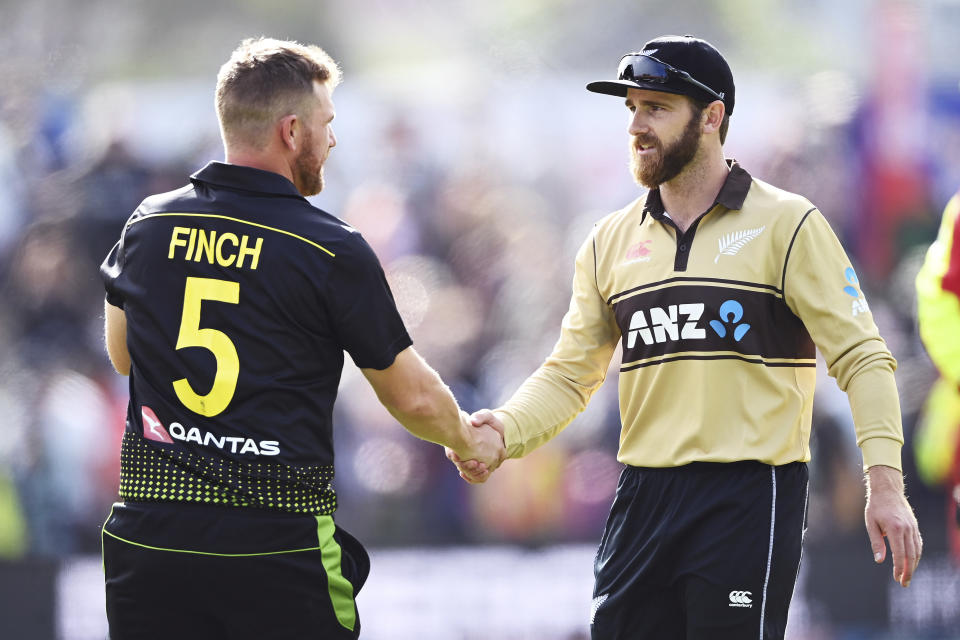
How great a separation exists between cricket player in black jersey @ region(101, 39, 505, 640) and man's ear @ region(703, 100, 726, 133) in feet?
4.06

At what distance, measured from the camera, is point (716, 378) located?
11.0 feet

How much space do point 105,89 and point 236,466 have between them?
16.0ft

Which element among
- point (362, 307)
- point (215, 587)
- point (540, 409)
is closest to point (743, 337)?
point (540, 409)

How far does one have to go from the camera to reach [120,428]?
6977mm

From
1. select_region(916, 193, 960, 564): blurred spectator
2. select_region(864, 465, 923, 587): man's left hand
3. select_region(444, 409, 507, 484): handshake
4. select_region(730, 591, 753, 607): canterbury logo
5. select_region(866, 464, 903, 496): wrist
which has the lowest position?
select_region(730, 591, 753, 607): canterbury logo

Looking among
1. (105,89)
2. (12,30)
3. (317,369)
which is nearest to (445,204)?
(105,89)

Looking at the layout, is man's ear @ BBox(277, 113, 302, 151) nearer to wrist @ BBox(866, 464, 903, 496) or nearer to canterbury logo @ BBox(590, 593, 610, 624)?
canterbury logo @ BBox(590, 593, 610, 624)

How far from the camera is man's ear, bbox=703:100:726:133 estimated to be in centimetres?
362

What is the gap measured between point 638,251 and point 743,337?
1.48 feet

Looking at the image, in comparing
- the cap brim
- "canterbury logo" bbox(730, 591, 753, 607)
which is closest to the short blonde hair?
the cap brim

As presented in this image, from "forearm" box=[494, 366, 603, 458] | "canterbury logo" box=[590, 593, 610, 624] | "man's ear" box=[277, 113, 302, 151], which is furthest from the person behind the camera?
"forearm" box=[494, 366, 603, 458]

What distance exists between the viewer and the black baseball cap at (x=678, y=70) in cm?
354

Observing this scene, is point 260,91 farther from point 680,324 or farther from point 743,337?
point 743,337

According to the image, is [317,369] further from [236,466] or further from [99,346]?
[99,346]
